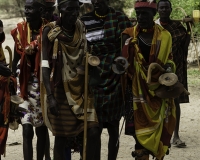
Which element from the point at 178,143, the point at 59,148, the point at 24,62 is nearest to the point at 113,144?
the point at 59,148

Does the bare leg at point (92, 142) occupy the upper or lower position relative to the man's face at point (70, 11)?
lower

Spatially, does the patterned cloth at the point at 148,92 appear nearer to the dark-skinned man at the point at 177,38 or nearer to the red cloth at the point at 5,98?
the red cloth at the point at 5,98

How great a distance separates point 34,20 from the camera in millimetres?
6652

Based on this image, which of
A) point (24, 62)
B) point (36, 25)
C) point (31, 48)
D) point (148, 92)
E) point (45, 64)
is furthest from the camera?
point (36, 25)

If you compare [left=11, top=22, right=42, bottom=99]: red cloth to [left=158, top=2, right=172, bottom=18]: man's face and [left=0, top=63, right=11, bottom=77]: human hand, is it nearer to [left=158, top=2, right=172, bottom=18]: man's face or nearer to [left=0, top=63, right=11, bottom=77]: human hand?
[left=0, top=63, right=11, bottom=77]: human hand

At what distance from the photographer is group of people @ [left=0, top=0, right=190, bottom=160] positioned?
5918mm

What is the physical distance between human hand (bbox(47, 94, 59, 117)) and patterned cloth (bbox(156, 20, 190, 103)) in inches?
116

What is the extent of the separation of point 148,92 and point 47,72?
121cm

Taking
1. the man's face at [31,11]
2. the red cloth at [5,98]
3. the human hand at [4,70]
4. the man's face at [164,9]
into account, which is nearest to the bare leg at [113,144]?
the red cloth at [5,98]

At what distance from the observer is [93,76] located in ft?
20.0

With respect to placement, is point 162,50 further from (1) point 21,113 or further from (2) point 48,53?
(1) point 21,113

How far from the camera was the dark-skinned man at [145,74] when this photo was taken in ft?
20.6

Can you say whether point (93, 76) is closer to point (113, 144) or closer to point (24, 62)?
point (24, 62)

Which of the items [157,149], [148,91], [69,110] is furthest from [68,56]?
[157,149]
